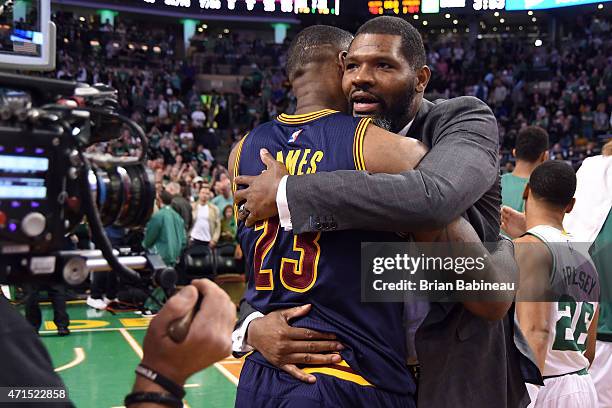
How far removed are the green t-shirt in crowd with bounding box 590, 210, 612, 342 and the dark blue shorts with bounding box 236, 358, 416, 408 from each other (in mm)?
2353

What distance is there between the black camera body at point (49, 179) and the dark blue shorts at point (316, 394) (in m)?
0.84

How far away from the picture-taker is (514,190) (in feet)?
16.9

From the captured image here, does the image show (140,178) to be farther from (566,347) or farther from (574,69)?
(574,69)

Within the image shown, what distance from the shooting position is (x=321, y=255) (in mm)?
2119

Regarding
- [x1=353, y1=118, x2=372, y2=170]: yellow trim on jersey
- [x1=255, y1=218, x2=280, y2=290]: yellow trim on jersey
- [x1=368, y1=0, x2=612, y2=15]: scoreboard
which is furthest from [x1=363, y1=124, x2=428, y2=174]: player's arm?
[x1=368, y1=0, x2=612, y2=15]: scoreboard

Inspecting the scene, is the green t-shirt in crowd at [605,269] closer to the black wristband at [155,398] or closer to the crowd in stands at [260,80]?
the black wristband at [155,398]

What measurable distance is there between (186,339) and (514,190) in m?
4.17

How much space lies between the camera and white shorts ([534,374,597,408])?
138 inches

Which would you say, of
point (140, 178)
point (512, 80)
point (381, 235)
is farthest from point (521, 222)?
point (512, 80)

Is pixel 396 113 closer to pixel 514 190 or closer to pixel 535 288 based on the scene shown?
pixel 535 288

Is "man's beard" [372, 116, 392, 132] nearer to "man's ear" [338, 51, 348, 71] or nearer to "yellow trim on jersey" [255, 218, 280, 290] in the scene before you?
"man's ear" [338, 51, 348, 71]

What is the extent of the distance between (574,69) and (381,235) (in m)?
23.7

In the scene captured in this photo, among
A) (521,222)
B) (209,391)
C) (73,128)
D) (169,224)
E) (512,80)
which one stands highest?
(512,80)

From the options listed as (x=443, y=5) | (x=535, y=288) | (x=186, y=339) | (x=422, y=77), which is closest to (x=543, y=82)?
(x=443, y=5)
